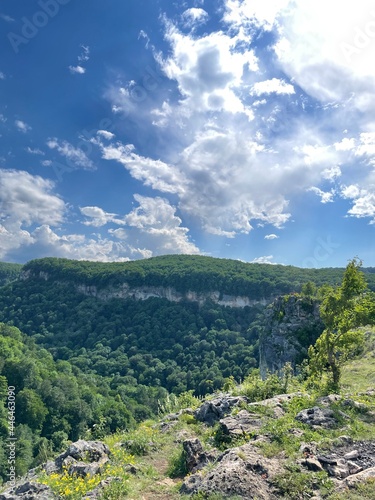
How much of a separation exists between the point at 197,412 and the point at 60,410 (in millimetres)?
43231

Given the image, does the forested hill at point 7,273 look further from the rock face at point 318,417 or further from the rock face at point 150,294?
the rock face at point 318,417

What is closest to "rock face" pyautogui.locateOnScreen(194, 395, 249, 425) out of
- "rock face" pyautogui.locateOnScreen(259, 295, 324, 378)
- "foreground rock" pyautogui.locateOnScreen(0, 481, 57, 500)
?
"foreground rock" pyautogui.locateOnScreen(0, 481, 57, 500)

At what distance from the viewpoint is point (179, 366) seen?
8756 cm

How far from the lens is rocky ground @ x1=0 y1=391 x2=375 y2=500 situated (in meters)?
6.22

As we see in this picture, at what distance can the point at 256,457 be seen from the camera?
7.18 m

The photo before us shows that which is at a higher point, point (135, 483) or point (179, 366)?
point (135, 483)

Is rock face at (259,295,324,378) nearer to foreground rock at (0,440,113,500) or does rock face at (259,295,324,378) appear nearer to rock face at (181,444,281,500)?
foreground rock at (0,440,113,500)

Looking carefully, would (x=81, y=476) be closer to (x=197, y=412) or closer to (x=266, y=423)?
(x=266, y=423)

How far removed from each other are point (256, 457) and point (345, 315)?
8952mm

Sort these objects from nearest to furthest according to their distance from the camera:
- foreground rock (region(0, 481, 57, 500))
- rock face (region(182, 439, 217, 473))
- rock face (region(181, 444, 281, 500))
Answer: rock face (region(181, 444, 281, 500)) < foreground rock (region(0, 481, 57, 500)) < rock face (region(182, 439, 217, 473))

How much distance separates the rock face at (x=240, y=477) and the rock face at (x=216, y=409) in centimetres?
464

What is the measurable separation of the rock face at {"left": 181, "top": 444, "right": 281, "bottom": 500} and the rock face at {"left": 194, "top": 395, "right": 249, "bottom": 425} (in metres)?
4.64

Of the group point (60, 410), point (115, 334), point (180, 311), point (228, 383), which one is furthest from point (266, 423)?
point (180, 311)

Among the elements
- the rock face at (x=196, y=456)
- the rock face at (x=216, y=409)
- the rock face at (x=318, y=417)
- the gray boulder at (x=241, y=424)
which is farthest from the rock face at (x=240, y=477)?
the rock face at (x=216, y=409)
